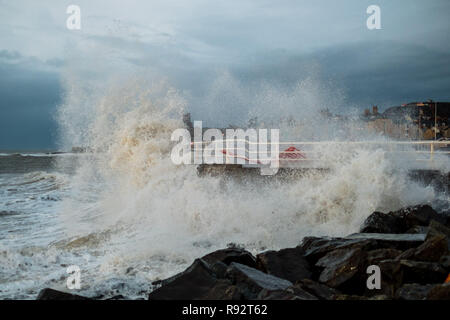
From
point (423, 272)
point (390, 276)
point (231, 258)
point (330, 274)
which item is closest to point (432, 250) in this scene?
point (423, 272)

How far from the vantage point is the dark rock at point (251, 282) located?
4.40 meters

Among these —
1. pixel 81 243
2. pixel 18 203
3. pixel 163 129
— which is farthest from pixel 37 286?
pixel 18 203

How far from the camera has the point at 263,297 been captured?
4176mm

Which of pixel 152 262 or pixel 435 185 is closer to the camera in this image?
pixel 152 262

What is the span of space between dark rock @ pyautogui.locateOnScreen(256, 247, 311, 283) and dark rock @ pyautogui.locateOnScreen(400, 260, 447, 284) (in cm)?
127

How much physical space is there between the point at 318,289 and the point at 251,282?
778 mm

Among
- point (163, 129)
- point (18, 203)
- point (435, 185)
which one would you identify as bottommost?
point (18, 203)

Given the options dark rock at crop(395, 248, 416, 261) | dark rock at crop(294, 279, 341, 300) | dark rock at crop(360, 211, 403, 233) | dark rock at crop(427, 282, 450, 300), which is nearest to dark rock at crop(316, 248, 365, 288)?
dark rock at crop(294, 279, 341, 300)

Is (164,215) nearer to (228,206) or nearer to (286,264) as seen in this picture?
(228,206)

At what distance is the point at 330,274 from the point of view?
495 cm

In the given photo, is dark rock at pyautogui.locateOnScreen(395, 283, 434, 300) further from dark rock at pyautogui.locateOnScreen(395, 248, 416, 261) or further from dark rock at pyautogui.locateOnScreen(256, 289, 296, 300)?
dark rock at pyautogui.locateOnScreen(256, 289, 296, 300)

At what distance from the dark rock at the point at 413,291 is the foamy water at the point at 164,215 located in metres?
3.25

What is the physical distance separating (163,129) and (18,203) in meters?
6.67
